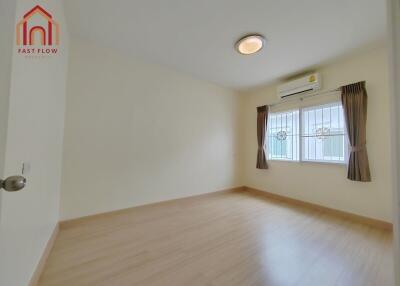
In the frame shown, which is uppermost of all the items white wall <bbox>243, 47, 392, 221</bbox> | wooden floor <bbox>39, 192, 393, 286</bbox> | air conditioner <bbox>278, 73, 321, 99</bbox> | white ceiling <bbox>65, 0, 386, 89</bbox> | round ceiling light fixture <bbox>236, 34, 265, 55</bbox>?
white ceiling <bbox>65, 0, 386, 89</bbox>

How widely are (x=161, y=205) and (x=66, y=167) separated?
1557mm

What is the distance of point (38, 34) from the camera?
4.41 ft

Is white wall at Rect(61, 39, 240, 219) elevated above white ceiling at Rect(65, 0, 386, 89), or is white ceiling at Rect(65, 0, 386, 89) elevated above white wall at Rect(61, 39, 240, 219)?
white ceiling at Rect(65, 0, 386, 89)

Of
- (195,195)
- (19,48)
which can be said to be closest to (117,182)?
(195,195)

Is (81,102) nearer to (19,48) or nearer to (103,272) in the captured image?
(19,48)

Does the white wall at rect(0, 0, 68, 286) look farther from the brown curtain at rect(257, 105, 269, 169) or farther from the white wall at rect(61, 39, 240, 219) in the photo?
the brown curtain at rect(257, 105, 269, 169)

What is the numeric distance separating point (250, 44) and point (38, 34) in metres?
2.34

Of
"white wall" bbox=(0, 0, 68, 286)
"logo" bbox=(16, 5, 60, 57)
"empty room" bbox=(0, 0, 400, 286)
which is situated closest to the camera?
"white wall" bbox=(0, 0, 68, 286)

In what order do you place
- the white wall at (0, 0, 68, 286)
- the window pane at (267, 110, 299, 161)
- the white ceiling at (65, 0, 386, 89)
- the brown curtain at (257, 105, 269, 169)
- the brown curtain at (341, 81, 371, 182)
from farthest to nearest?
1. the brown curtain at (257, 105, 269, 169)
2. the window pane at (267, 110, 299, 161)
3. the brown curtain at (341, 81, 371, 182)
4. the white ceiling at (65, 0, 386, 89)
5. the white wall at (0, 0, 68, 286)

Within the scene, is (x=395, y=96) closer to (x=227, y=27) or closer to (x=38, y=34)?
(x=227, y=27)

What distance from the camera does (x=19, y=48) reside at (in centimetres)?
97

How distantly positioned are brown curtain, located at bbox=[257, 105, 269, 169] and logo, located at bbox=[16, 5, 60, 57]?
3659 millimetres

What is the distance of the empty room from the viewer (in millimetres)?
1171

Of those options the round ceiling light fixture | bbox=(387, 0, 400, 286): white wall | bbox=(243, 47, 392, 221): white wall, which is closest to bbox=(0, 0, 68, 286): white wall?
bbox=(387, 0, 400, 286): white wall
